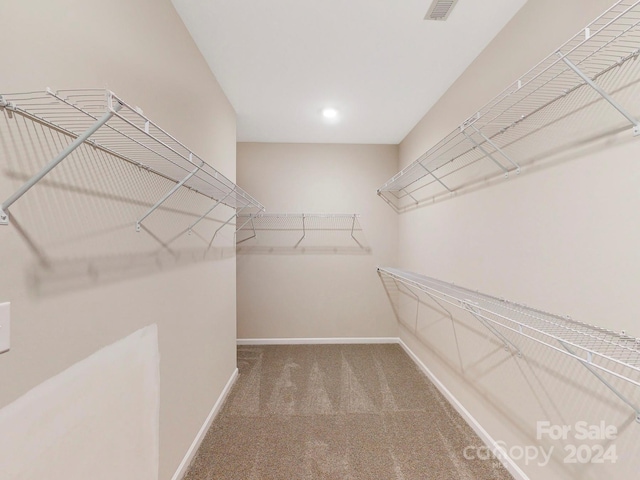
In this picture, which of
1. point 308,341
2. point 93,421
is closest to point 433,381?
point 308,341

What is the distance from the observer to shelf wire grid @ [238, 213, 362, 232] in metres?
3.47

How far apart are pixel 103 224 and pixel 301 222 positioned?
8.49 ft

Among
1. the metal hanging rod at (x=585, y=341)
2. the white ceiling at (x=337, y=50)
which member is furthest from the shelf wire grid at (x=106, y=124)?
the metal hanging rod at (x=585, y=341)

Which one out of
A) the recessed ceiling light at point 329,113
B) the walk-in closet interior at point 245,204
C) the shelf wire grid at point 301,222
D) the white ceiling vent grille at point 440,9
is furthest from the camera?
the shelf wire grid at point 301,222

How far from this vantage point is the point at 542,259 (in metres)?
1.33

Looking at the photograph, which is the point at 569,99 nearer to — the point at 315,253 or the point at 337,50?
the point at 337,50

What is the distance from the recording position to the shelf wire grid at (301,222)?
347cm

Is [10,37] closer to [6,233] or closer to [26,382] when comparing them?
[6,233]

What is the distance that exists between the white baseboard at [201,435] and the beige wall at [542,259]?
1740 mm

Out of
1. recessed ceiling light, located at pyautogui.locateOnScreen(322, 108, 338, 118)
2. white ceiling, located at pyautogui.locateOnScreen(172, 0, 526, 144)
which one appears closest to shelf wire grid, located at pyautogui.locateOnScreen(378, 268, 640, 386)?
white ceiling, located at pyautogui.locateOnScreen(172, 0, 526, 144)

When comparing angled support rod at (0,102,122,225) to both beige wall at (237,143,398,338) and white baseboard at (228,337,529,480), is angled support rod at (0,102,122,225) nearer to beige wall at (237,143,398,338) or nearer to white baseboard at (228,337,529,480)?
white baseboard at (228,337,529,480)

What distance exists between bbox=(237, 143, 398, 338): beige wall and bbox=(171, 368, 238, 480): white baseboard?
3.67ft

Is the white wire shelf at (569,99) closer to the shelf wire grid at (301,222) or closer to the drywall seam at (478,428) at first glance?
the drywall seam at (478,428)

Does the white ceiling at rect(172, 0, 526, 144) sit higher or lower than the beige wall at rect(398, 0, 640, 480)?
higher
